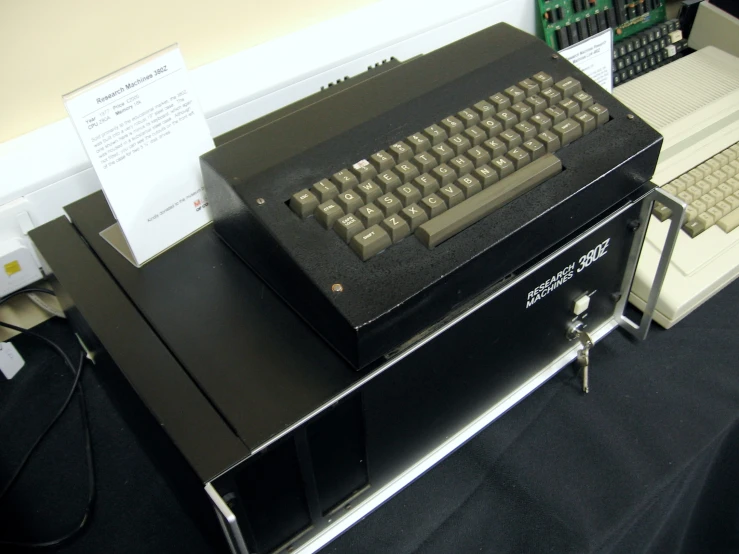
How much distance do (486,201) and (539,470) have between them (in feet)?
0.96

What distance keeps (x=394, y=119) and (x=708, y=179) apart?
1.54ft

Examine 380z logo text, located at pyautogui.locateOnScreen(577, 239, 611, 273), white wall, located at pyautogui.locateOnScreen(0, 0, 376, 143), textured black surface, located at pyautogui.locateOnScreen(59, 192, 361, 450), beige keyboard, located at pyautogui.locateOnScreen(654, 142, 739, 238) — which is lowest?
beige keyboard, located at pyautogui.locateOnScreen(654, 142, 739, 238)

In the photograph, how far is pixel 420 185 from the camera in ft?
1.82

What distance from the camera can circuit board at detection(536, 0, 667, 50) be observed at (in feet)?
3.12

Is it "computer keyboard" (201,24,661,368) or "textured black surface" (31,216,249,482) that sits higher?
"computer keyboard" (201,24,661,368)

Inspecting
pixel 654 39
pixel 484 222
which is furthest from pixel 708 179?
pixel 484 222

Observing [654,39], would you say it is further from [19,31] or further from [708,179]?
→ [19,31]

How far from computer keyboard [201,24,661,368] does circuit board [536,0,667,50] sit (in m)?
0.30

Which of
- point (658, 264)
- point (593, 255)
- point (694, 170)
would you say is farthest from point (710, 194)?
point (593, 255)

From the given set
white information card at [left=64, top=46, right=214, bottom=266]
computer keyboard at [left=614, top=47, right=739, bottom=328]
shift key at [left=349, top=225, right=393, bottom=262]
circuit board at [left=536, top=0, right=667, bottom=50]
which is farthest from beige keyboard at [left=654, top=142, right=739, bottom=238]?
white information card at [left=64, top=46, right=214, bottom=266]

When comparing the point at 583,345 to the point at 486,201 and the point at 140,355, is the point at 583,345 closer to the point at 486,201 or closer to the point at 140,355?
the point at 486,201

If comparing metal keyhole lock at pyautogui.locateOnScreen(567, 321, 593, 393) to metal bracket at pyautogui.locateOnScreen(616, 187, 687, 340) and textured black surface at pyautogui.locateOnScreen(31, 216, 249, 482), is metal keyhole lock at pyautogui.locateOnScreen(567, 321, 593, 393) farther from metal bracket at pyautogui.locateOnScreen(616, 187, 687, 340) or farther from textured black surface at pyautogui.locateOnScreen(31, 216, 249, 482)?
textured black surface at pyautogui.locateOnScreen(31, 216, 249, 482)

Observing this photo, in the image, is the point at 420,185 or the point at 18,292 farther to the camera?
the point at 18,292

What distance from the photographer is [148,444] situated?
612 mm
